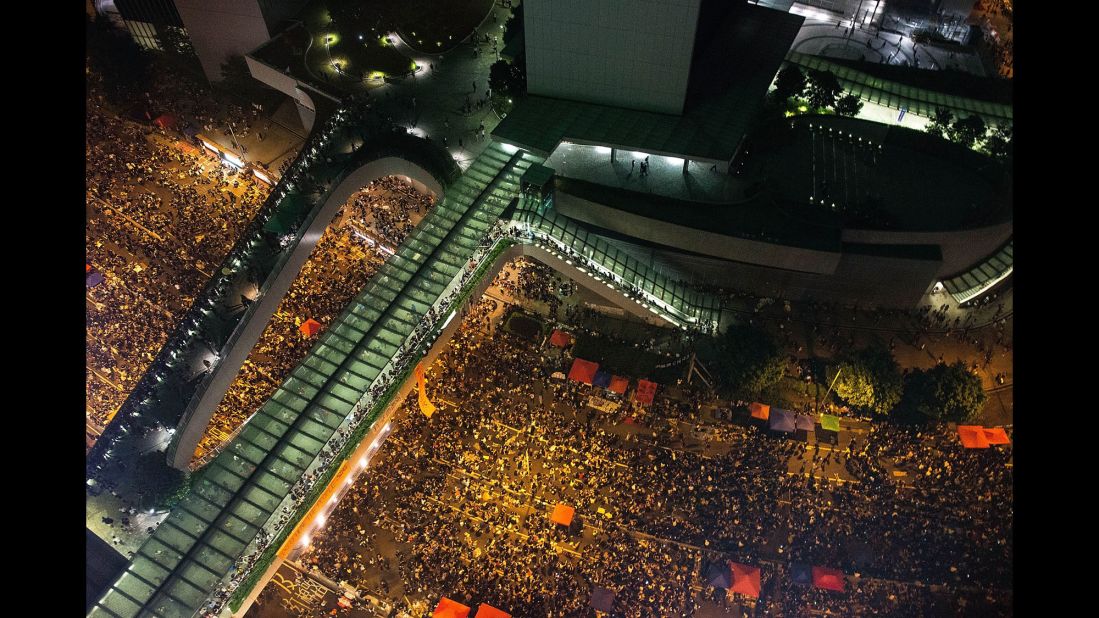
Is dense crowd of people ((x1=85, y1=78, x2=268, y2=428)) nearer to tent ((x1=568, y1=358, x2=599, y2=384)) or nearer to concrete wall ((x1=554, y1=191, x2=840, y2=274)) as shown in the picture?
concrete wall ((x1=554, y1=191, x2=840, y2=274))

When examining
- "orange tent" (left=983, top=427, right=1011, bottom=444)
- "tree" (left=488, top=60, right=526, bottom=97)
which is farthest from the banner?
"orange tent" (left=983, top=427, right=1011, bottom=444)

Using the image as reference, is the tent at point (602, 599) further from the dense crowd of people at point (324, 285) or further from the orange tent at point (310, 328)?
the orange tent at point (310, 328)

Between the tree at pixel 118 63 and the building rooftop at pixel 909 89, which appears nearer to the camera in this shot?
the building rooftop at pixel 909 89

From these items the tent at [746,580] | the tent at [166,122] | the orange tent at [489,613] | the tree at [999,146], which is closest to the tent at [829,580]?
the tent at [746,580]

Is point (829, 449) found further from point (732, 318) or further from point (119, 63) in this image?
point (119, 63)

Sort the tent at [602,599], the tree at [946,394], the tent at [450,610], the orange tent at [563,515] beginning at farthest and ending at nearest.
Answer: the tree at [946,394], the orange tent at [563,515], the tent at [450,610], the tent at [602,599]

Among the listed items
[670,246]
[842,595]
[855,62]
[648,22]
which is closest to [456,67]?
[648,22]

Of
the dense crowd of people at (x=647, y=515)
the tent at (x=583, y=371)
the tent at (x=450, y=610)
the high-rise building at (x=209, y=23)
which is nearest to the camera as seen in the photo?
the tent at (x=450, y=610)
